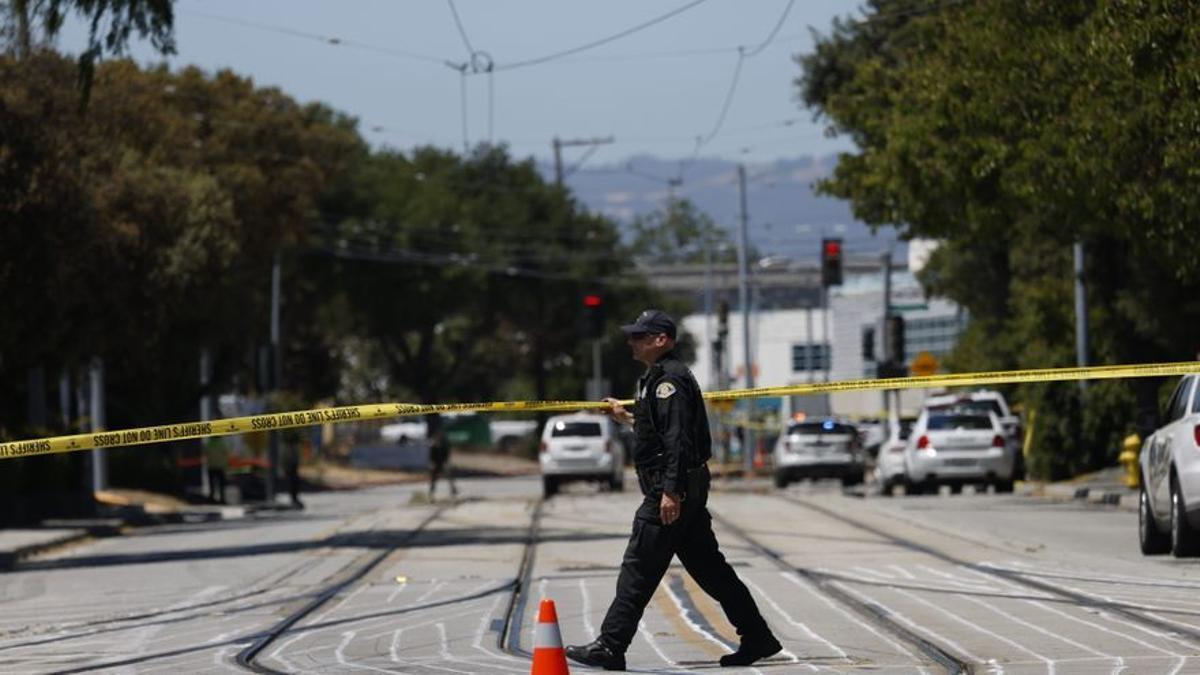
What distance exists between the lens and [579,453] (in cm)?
4709

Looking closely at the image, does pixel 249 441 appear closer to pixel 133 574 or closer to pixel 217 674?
pixel 133 574

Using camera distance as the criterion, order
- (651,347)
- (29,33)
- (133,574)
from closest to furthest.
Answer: (651,347) → (133,574) → (29,33)

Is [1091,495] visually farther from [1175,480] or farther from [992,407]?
[1175,480]

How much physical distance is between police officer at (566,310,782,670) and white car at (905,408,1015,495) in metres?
27.1

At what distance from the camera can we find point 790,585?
1842 cm

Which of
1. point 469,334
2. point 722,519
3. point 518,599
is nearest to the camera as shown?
point 518,599

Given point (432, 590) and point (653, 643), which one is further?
point (432, 590)

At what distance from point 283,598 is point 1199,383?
7.60 meters

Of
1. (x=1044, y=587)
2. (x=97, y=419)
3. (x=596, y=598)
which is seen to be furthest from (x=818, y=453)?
(x=596, y=598)

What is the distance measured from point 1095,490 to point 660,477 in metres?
26.5

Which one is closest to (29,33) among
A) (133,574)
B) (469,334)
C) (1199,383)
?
(133,574)

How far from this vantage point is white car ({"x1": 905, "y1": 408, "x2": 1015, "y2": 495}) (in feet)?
127

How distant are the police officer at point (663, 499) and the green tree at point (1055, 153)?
1259cm

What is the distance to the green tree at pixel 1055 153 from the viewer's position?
80.3 feet
